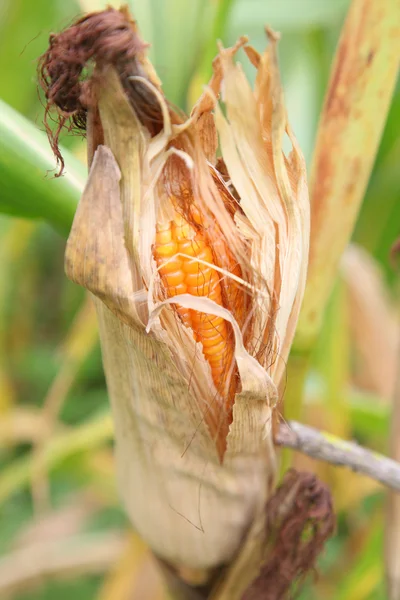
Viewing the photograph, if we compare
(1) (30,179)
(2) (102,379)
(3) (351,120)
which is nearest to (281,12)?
(3) (351,120)

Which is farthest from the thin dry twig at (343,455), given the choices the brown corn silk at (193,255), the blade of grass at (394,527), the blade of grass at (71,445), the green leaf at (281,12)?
the green leaf at (281,12)

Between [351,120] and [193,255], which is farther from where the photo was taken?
[351,120]

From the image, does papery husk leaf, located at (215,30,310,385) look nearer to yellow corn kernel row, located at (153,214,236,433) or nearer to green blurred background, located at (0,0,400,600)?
yellow corn kernel row, located at (153,214,236,433)

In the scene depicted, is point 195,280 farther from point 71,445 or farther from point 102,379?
point 102,379

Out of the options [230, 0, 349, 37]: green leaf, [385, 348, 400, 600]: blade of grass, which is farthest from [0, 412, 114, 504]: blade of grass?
[230, 0, 349, 37]: green leaf

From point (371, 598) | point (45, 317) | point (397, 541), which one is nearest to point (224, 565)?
point (397, 541)

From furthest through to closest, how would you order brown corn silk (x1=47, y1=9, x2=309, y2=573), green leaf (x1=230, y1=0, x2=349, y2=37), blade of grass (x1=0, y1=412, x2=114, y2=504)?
green leaf (x1=230, y1=0, x2=349, y2=37) → blade of grass (x1=0, y1=412, x2=114, y2=504) → brown corn silk (x1=47, y1=9, x2=309, y2=573)

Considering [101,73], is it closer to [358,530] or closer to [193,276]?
[193,276]
